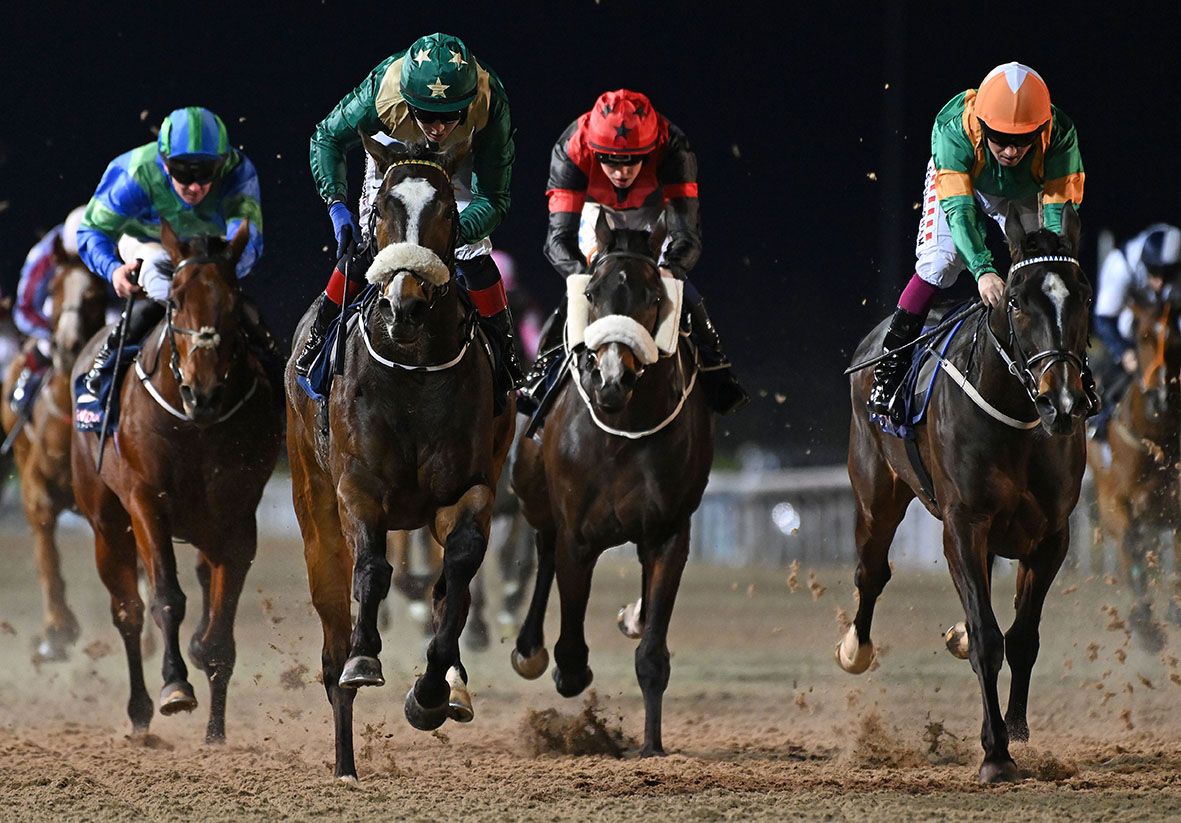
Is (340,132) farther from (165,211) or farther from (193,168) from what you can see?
(165,211)

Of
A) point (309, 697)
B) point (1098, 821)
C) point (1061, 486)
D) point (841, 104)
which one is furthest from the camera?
point (841, 104)

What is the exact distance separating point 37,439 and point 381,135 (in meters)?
4.02

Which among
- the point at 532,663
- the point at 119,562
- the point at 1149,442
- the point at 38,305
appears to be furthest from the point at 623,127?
the point at 38,305

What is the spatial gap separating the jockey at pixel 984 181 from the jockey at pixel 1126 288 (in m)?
3.40

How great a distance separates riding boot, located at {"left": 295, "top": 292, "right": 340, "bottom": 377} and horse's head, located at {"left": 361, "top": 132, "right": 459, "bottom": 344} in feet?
2.29

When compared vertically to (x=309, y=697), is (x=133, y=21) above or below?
above

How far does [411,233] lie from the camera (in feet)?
16.7

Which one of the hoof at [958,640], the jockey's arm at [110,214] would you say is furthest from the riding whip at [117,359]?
the hoof at [958,640]

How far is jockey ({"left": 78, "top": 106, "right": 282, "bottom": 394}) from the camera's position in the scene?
7141 mm

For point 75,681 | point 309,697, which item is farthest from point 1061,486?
point 75,681

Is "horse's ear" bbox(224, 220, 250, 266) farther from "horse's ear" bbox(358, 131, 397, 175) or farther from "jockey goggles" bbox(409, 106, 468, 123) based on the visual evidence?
"horse's ear" bbox(358, 131, 397, 175)

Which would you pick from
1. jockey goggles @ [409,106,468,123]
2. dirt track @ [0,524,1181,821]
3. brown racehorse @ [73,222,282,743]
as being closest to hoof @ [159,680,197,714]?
brown racehorse @ [73,222,282,743]

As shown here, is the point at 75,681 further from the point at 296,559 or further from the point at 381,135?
the point at 296,559

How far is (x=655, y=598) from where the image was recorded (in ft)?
21.1
